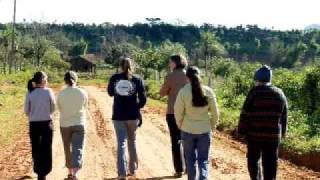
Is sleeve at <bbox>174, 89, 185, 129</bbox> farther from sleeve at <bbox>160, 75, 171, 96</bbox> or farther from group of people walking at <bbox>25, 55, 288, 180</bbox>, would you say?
sleeve at <bbox>160, 75, 171, 96</bbox>

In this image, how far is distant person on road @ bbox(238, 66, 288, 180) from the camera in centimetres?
825

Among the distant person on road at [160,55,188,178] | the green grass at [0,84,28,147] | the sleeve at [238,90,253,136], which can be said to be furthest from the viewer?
the green grass at [0,84,28,147]

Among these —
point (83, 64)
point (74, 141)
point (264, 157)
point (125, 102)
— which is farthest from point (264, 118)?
point (83, 64)

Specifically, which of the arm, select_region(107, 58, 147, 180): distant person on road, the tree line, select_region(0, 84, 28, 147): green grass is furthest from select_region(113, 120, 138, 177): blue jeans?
the tree line

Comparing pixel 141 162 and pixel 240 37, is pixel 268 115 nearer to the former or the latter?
pixel 141 162

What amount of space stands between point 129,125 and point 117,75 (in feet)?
2.83

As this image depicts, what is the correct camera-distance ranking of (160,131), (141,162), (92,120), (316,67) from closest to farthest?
(141,162), (160,131), (92,120), (316,67)

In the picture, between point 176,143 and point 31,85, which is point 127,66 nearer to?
point 31,85

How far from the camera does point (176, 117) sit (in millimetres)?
8398

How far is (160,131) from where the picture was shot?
17891mm

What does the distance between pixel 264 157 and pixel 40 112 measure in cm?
365

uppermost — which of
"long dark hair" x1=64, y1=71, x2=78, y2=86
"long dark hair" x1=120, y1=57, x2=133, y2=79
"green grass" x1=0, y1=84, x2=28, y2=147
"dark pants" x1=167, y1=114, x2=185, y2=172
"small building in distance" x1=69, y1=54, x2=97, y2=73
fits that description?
"long dark hair" x1=120, y1=57, x2=133, y2=79

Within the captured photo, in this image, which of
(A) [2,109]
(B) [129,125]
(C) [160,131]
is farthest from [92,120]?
(B) [129,125]

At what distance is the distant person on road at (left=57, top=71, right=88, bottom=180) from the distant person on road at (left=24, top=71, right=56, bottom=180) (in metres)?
0.20
